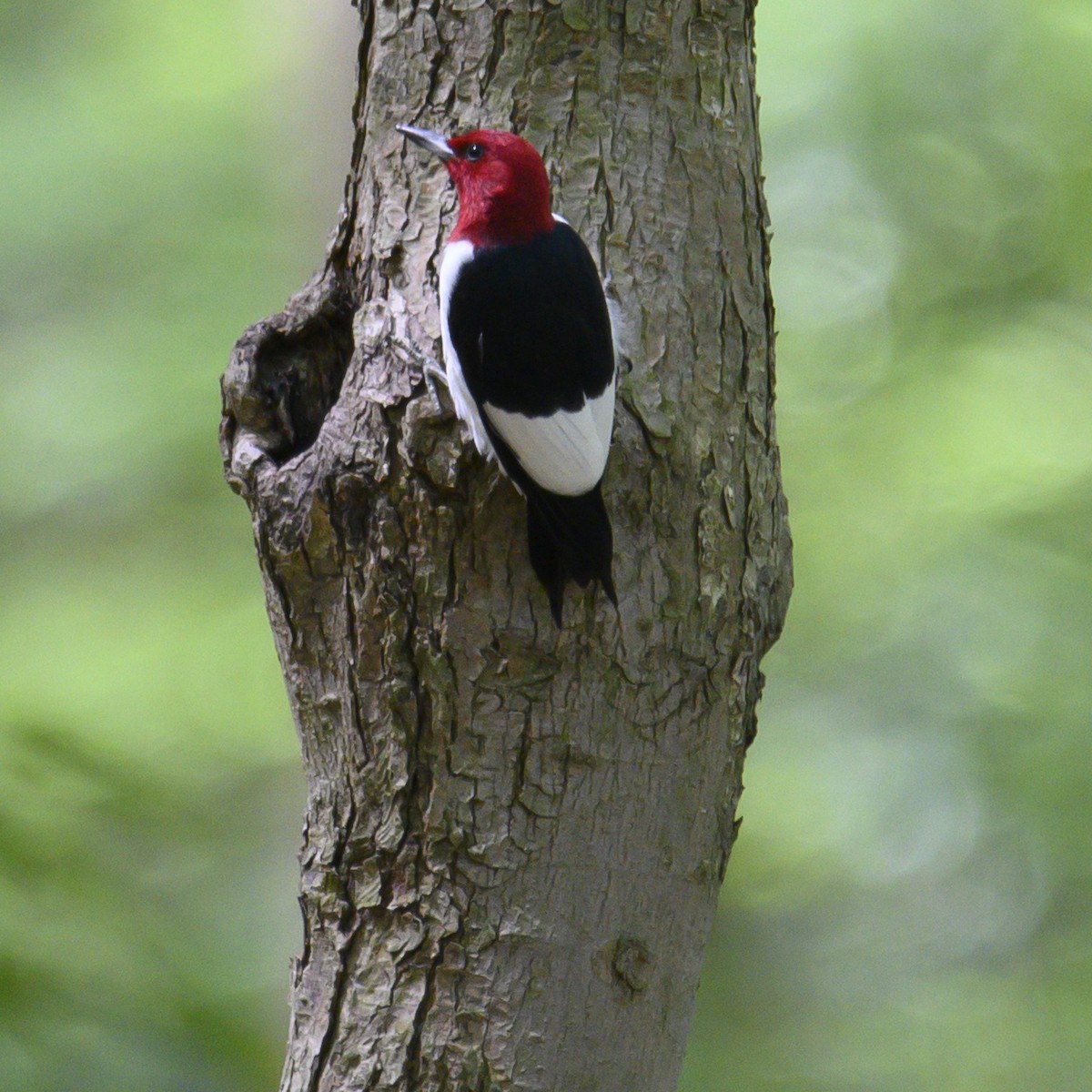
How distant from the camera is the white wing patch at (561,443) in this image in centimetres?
175

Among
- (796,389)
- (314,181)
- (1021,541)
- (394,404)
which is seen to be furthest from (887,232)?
(394,404)

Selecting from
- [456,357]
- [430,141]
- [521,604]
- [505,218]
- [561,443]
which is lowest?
[521,604]

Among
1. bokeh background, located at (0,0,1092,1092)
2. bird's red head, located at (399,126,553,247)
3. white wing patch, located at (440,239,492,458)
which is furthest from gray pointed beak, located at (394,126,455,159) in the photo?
A: bokeh background, located at (0,0,1092,1092)

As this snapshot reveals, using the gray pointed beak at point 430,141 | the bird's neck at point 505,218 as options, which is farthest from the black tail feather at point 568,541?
the gray pointed beak at point 430,141

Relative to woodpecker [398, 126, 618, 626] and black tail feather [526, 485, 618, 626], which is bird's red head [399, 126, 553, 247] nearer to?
woodpecker [398, 126, 618, 626]

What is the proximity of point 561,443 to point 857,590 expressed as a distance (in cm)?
301

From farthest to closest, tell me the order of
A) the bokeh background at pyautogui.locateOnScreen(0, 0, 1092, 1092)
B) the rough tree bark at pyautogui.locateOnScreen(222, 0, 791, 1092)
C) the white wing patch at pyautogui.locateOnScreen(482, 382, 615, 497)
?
the bokeh background at pyautogui.locateOnScreen(0, 0, 1092, 1092)
the rough tree bark at pyautogui.locateOnScreen(222, 0, 791, 1092)
the white wing patch at pyautogui.locateOnScreen(482, 382, 615, 497)

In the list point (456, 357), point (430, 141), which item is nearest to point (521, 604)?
point (456, 357)

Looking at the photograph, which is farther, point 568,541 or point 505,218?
point 505,218

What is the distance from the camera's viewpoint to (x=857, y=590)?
14.9ft

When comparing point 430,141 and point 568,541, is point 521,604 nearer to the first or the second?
point 568,541

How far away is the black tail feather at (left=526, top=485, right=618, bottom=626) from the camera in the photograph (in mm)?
1770

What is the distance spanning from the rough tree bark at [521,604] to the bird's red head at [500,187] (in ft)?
0.35

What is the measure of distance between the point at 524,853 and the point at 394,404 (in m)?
0.73
